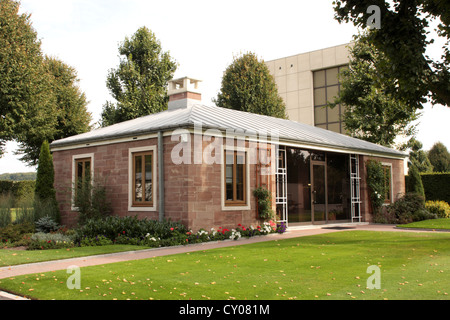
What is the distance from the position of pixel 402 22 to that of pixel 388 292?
7065mm

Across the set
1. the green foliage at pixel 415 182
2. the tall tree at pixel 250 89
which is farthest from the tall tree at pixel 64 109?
the green foliage at pixel 415 182

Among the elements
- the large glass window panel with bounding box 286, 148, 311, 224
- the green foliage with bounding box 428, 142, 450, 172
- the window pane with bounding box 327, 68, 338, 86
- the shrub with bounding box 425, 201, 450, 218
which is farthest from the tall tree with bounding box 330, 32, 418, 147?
the green foliage with bounding box 428, 142, 450, 172

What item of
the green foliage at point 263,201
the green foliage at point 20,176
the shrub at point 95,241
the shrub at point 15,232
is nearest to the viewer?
the shrub at point 95,241

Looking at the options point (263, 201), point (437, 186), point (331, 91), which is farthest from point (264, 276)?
point (331, 91)

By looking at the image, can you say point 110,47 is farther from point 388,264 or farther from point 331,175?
point 388,264

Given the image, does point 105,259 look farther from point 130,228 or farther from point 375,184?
point 375,184

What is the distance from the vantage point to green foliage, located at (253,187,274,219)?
13320 mm

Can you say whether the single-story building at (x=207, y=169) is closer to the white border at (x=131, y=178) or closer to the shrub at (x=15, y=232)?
the white border at (x=131, y=178)

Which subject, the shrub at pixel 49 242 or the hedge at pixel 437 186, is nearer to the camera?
the shrub at pixel 49 242

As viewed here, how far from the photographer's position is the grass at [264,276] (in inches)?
212

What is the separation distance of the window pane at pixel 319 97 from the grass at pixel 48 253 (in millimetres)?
30888

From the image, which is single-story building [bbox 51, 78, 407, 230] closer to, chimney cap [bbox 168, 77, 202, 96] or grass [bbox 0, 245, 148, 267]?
chimney cap [bbox 168, 77, 202, 96]

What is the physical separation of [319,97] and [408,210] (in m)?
21.8

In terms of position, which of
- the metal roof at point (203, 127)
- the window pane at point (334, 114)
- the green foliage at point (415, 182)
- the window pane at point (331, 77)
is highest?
the window pane at point (331, 77)
